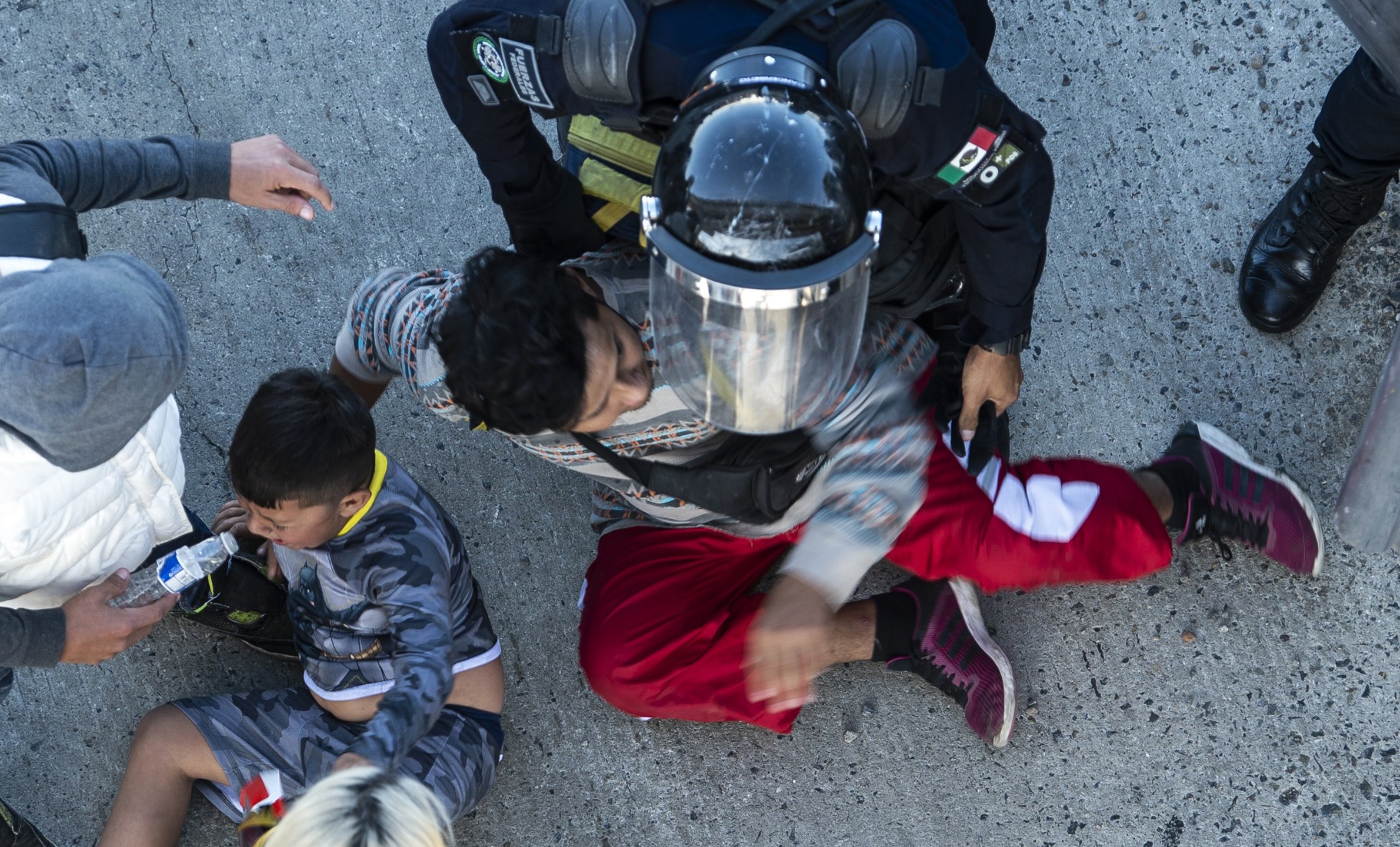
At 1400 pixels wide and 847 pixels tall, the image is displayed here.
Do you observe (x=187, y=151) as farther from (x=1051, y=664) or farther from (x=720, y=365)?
(x=1051, y=664)

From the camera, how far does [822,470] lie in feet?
→ 6.21

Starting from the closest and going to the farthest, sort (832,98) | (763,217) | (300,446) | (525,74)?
(763,217), (832,98), (525,74), (300,446)

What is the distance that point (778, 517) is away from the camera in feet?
6.53

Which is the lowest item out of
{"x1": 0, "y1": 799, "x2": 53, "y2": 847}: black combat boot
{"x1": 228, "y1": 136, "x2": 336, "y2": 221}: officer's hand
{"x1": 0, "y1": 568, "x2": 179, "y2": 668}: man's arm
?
{"x1": 0, "y1": 799, "x2": 53, "y2": 847}: black combat boot

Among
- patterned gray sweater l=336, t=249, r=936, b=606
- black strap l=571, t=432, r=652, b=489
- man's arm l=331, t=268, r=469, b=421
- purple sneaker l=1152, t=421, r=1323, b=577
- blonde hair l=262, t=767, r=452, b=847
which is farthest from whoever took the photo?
purple sneaker l=1152, t=421, r=1323, b=577

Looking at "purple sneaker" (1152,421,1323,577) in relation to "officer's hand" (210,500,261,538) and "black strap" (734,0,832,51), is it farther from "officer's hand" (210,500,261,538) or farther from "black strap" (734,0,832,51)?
"officer's hand" (210,500,261,538)

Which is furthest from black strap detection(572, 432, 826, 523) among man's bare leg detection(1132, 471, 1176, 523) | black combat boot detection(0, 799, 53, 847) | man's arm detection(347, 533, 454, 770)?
black combat boot detection(0, 799, 53, 847)

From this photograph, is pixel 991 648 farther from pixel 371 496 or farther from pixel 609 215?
pixel 371 496

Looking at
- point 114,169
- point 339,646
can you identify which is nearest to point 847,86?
point 114,169

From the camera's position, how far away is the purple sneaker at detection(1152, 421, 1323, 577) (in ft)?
7.11

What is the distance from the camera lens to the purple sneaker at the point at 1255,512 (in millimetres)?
2168

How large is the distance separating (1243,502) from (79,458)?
6.81 feet

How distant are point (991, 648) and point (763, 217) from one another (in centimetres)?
118

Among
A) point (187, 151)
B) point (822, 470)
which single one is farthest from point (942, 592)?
point (187, 151)
